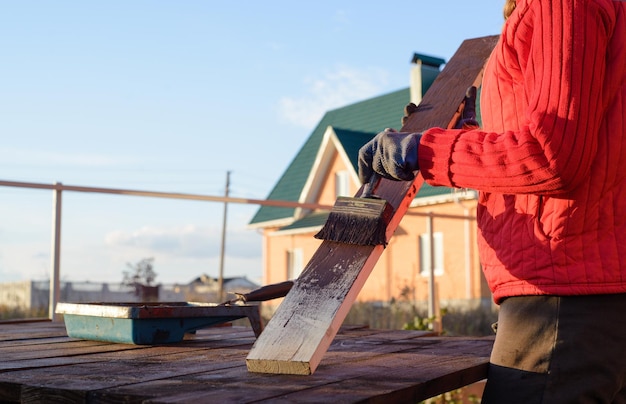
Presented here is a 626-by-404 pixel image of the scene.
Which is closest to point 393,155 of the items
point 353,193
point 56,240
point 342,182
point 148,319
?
point 148,319

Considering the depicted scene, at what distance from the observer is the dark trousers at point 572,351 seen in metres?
1.68

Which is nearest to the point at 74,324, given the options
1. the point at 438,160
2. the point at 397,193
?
the point at 397,193

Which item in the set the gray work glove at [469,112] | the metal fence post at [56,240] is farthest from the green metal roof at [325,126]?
the gray work glove at [469,112]

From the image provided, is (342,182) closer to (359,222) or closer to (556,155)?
(359,222)

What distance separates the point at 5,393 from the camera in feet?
5.65

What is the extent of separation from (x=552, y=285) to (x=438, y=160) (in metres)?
0.34

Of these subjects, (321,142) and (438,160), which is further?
(321,142)

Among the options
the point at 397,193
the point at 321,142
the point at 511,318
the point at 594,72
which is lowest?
the point at 511,318

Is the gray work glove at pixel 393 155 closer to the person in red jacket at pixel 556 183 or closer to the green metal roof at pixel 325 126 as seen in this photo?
the person in red jacket at pixel 556 183

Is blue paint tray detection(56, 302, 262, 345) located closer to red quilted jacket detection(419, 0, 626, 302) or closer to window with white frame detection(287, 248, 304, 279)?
red quilted jacket detection(419, 0, 626, 302)

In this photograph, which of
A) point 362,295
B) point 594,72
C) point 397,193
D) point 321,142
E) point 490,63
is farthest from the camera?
point 321,142

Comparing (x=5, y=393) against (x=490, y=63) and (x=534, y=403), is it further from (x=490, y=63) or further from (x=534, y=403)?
(x=490, y=63)

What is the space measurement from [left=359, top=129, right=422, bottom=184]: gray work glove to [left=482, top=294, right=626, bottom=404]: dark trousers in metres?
0.38

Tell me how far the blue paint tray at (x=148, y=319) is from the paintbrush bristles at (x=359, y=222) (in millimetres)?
638
